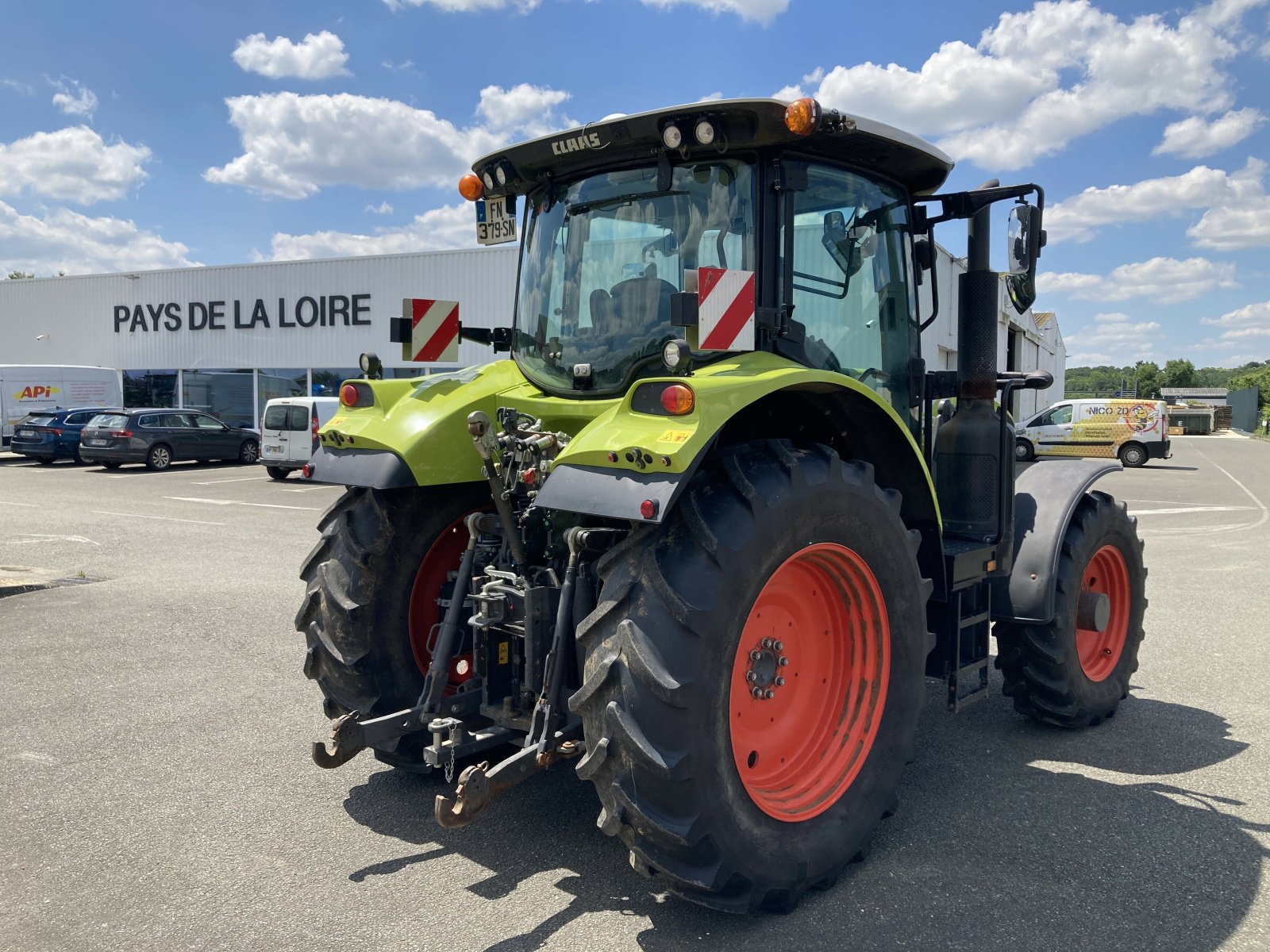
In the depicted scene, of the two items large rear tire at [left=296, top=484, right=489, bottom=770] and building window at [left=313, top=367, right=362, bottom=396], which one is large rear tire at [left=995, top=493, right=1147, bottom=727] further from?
building window at [left=313, top=367, right=362, bottom=396]

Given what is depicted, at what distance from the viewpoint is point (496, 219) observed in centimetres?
445

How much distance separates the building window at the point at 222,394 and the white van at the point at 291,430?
37.8ft

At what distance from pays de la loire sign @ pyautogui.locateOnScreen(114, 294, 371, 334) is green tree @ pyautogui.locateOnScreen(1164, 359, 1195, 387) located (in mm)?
141411

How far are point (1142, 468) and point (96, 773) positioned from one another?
26.6 metres

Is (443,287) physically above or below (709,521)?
above

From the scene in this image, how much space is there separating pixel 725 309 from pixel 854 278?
3.40ft

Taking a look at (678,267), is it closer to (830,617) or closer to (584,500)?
(584,500)

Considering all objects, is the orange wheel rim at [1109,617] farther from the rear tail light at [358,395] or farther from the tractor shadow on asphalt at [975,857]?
the rear tail light at [358,395]

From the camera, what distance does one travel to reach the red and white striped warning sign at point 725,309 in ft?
10.3

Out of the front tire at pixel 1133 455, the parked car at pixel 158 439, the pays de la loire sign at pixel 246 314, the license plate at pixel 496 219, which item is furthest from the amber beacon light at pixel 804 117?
the pays de la loire sign at pixel 246 314

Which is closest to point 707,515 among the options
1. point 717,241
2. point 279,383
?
point 717,241

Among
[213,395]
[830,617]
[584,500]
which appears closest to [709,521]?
[584,500]

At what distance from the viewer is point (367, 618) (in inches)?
154

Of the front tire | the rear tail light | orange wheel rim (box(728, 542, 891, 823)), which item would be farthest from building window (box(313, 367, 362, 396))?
orange wheel rim (box(728, 542, 891, 823))
